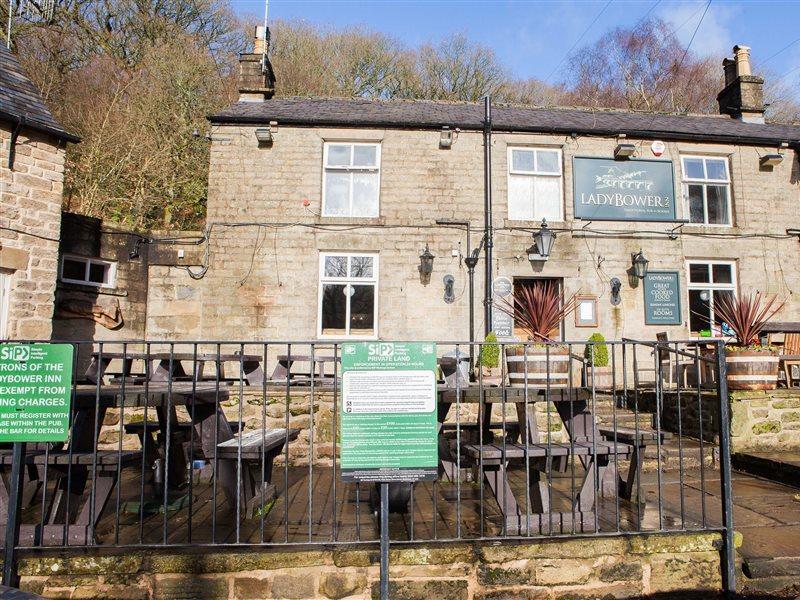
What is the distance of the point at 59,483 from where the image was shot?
3412 mm

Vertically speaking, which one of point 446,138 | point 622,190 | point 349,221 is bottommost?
point 349,221

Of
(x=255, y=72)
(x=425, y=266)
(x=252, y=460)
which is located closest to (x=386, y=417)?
(x=252, y=460)

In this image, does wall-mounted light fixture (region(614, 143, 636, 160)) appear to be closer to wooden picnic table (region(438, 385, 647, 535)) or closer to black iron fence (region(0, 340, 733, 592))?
black iron fence (region(0, 340, 733, 592))

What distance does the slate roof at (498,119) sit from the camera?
10.6 metres

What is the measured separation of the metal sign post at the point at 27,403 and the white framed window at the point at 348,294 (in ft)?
24.0

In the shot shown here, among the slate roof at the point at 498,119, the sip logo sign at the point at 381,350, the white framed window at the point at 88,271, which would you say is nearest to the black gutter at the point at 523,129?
the slate roof at the point at 498,119

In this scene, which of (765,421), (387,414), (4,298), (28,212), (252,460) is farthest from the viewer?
(28,212)

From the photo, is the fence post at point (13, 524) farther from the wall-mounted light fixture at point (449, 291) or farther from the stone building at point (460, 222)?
the wall-mounted light fixture at point (449, 291)

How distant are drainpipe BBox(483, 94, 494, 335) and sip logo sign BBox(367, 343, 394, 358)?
24.1 feet

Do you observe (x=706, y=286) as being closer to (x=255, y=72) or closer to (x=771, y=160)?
(x=771, y=160)

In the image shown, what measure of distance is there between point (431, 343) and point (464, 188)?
27.1ft

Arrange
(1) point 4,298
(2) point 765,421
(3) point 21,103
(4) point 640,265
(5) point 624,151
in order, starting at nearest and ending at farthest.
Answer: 1. (2) point 765,421
2. (1) point 4,298
3. (3) point 21,103
4. (4) point 640,265
5. (5) point 624,151

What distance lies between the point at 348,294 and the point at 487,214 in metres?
3.21

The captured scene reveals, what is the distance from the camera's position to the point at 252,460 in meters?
3.85
